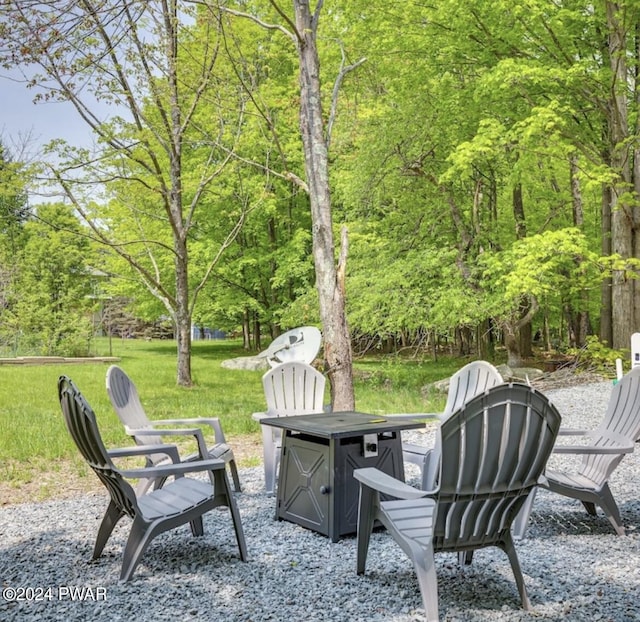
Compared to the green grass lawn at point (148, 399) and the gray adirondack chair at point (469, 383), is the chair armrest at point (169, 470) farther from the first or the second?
the green grass lawn at point (148, 399)

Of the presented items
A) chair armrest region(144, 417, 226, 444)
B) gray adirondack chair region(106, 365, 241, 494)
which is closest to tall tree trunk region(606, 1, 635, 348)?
chair armrest region(144, 417, 226, 444)

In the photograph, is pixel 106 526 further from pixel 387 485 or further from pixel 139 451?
pixel 387 485

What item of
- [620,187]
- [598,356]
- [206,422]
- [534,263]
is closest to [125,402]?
[206,422]

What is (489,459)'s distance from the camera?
2.06 metres

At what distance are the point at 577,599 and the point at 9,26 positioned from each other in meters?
6.44

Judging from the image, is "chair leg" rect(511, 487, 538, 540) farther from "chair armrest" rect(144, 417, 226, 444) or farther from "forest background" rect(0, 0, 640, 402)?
"forest background" rect(0, 0, 640, 402)

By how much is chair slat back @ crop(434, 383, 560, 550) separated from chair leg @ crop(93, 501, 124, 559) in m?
1.41

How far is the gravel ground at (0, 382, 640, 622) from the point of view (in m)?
2.16

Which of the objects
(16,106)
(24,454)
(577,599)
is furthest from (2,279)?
(577,599)

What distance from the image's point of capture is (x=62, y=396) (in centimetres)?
256

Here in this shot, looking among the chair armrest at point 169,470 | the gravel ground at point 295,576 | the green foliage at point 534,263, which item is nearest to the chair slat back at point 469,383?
the gravel ground at point 295,576

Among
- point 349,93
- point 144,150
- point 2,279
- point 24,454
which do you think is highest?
point 349,93

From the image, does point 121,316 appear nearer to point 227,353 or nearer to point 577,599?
point 227,353

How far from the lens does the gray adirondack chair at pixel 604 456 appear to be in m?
2.88
